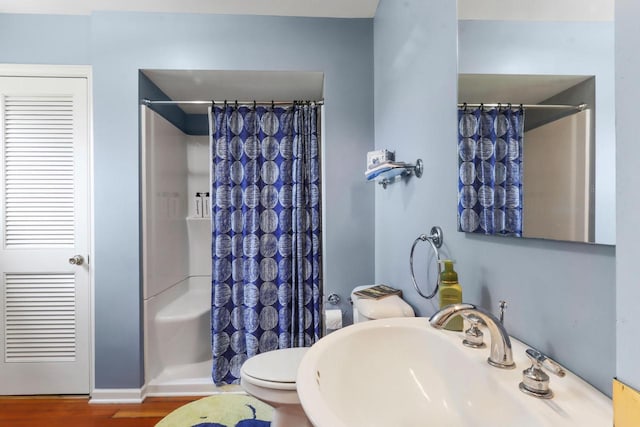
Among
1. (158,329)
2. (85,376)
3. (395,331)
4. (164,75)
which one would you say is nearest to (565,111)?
(395,331)

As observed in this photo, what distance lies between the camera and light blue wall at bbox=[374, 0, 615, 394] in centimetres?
57

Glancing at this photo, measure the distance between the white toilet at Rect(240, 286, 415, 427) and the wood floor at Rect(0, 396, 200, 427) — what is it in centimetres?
86

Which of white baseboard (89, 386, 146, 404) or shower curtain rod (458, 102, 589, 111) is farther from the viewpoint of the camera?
white baseboard (89, 386, 146, 404)

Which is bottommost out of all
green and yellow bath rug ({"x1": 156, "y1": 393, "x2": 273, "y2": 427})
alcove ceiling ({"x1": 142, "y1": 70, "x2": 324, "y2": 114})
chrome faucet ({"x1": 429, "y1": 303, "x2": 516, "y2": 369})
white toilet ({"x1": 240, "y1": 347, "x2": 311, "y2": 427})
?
green and yellow bath rug ({"x1": 156, "y1": 393, "x2": 273, "y2": 427})

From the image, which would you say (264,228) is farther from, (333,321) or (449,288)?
(449,288)

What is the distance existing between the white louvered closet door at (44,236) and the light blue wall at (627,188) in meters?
2.52

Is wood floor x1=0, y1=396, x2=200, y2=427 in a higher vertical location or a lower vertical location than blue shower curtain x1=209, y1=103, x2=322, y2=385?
lower

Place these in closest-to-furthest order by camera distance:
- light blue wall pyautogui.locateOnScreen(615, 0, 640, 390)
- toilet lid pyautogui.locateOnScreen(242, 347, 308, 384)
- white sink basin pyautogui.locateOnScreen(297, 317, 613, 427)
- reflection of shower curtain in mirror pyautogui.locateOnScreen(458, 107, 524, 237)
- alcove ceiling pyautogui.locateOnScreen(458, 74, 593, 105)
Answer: light blue wall pyautogui.locateOnScreen(615, 0, 640, 390)
white sink basin pyautogui.locateOnScreen(297, 317, 613, 427)
alcove ceiling pyautogui.locateOnScreen(458, 74, 593, 105)
reflection of shower curtain in mirror pyautogui.locateOnScreen(458, 107, 524, 237)
toilet lid pyautogui.locateOnScreen(242, 347, 308, 384)

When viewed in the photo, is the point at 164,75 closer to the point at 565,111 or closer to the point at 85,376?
the point at 85,376

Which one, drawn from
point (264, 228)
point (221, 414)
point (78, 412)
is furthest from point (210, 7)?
point (78, 412)

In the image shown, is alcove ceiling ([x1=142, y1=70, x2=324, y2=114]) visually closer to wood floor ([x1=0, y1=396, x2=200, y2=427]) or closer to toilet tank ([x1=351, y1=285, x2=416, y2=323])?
toilet tank ([x1=351, y1=285, x2=416, y2=323])

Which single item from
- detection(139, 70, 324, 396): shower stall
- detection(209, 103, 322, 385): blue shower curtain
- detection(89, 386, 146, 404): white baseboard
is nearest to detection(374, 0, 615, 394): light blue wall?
detection(209, 103, 322, 385): blue shower curtain

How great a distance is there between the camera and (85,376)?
6.60 feet

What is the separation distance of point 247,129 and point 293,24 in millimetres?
754
